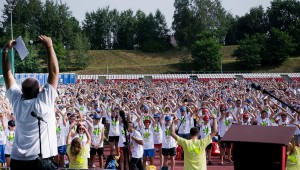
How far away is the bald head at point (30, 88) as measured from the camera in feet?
13.9

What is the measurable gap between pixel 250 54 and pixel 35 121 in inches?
2630

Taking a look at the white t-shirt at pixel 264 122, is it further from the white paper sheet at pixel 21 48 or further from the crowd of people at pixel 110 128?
the white paper sheet at pixel 21 48

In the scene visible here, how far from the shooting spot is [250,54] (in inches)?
2714

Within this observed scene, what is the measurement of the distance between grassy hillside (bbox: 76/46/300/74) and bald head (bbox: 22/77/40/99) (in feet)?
217

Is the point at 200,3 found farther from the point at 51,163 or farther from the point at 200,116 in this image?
the point at 51,163

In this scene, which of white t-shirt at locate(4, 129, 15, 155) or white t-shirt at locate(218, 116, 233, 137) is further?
white t-shirt at locate(218, 116, 233, 137)

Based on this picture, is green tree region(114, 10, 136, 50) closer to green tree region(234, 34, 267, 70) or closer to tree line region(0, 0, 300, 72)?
tree line region(0, 0, 300, 72)

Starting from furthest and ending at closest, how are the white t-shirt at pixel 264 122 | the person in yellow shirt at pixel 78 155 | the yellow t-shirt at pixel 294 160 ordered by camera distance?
1. the white t-shirt at pixel 264 122
2. the yellow t-shirt at pixel 294 160
3. the person in yellow shirt at pixel 78 155

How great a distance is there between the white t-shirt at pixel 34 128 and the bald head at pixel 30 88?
2.2 inches

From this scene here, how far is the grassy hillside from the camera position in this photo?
7031cm

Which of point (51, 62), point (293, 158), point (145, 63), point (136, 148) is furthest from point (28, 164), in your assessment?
point (145, 63)

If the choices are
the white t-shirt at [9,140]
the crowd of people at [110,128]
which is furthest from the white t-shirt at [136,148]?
the white t-shirt at [9,140]

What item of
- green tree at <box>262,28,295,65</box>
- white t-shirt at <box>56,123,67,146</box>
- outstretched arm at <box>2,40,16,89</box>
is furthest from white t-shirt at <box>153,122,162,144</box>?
green tree at <box>262,28,295,65</box>

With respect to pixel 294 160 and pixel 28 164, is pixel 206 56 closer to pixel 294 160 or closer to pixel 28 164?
pixel 294 160
